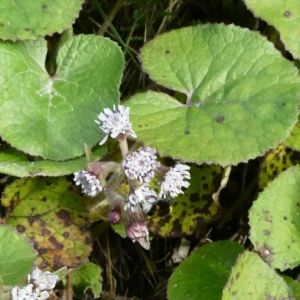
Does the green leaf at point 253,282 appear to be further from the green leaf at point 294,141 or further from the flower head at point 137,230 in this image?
the green leaf at point 294,141

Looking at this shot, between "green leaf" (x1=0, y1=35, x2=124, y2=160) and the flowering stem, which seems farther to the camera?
"green leaf" (x1=0, y1=35, x2=124, y2=160)

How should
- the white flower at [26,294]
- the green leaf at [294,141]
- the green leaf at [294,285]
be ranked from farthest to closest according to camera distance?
the green leaf at [294,141], the green leaf at [294,285], the white flower at [26,294]

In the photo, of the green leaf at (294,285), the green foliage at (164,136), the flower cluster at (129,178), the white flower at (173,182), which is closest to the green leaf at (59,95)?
the green foliage at (164,136)

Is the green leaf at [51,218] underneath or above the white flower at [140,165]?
underneath

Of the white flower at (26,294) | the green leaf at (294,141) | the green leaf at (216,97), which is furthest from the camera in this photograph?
the green leaf at (294,141)

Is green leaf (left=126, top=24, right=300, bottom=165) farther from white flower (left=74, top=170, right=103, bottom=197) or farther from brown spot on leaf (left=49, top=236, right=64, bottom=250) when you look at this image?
brown spot on leaf (left=49, top=236, right=64, bottom=250)

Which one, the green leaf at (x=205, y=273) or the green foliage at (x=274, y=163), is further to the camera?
the green foliage at (x=274, y=163)

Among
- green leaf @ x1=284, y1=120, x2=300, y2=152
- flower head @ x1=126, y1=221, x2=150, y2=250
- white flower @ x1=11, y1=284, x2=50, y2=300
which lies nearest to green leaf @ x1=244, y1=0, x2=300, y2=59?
green leaf @ x1=284, y1=120, x2=300, y2=152
